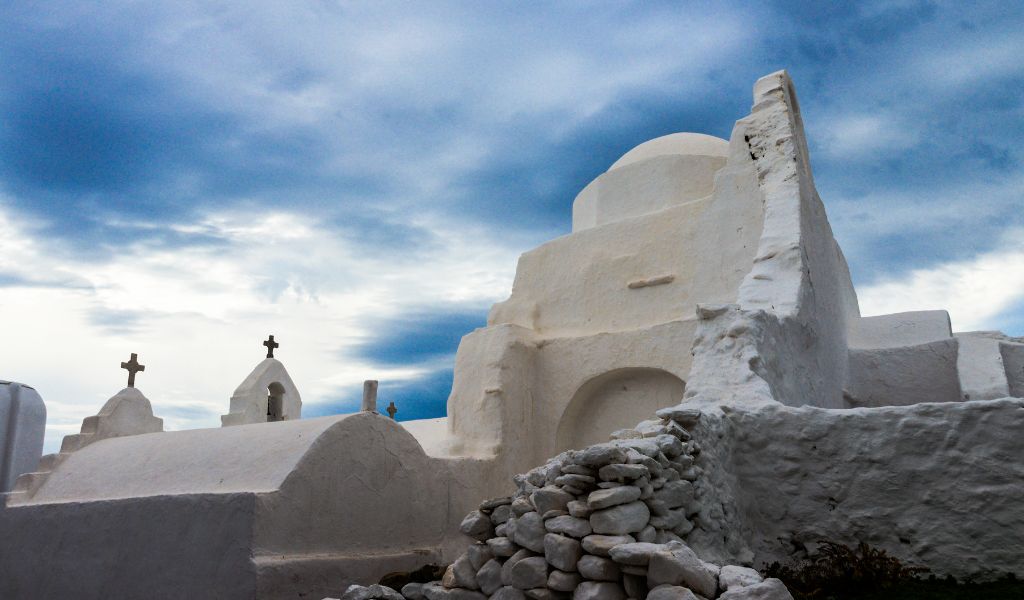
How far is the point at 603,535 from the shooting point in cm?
358

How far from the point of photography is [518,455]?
9.63 metres

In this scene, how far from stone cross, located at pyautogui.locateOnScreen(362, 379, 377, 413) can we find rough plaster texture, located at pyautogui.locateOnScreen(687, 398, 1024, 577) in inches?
141

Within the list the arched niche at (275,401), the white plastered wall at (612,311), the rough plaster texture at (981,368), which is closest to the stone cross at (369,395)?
the white plastered wall at (612,311)

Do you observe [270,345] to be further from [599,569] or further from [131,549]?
[599,569]

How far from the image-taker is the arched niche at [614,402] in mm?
9273

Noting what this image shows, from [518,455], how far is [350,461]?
344cm

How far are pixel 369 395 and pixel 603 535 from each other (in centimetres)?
412

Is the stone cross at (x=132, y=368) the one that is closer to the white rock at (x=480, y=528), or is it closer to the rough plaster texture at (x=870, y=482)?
the white rock at (x=480, y=528)

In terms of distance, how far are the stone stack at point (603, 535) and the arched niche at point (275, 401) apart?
7.70 m

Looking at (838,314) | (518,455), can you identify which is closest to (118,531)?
(518,455)

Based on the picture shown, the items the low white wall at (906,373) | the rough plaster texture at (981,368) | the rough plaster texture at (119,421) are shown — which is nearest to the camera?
the rough plaster texture at (981,368)

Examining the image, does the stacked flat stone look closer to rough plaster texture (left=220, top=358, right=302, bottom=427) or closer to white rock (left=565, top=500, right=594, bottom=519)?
white rock (left=565, top=500, right=594, bottom=519)

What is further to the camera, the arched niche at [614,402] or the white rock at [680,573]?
the arched niche at [614,402]

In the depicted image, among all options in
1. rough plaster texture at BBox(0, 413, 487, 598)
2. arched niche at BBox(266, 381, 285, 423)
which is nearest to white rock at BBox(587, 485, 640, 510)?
rough plaster texture at BBox(0, 413, 487, 598)
